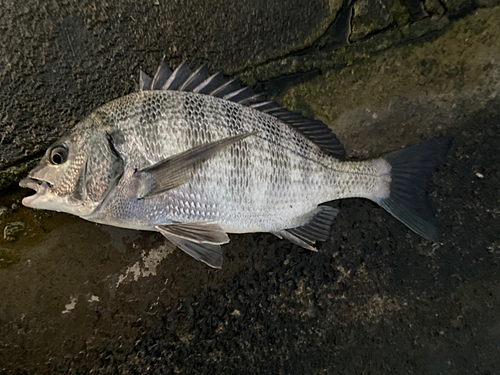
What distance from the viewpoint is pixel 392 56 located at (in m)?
1.74

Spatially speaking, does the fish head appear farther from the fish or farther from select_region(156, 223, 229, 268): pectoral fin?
select_region(156, 223, 229, 268): pectoral fin

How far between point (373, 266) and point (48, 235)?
193 centimetres

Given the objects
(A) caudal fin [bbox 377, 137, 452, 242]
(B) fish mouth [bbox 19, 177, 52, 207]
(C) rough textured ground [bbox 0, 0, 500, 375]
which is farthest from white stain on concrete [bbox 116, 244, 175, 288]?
(A) caudal fin [bbox 377, 137, 452, 242]

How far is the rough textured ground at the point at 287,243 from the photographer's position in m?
1.58

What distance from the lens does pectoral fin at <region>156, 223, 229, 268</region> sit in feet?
4.31

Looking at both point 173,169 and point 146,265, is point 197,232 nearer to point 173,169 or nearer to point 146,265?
point 173,169

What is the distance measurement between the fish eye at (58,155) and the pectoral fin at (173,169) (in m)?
0.34

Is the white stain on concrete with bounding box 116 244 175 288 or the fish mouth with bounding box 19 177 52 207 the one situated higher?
the fish mouth with bounding box 19 177 52 207

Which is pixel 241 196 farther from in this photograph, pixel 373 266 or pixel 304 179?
pixel 373 266

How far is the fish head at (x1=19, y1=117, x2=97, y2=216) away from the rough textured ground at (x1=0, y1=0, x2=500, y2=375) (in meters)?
0.39

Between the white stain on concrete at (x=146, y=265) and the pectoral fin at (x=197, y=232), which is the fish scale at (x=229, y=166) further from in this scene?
the white stain on concrete at (x=146, y=265)

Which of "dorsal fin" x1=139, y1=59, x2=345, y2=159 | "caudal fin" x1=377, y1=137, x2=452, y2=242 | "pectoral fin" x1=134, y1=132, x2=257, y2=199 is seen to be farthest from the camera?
"caudal fin" x1=377, y1=137, x2=452, y2=242

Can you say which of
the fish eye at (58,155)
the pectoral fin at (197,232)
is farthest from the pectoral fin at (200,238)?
the fish eye at (58,155)

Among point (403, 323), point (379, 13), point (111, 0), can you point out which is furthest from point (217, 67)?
point (403, 323)
